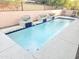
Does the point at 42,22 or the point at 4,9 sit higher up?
the point at 4,9

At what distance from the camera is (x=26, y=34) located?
Answer: 549 cm

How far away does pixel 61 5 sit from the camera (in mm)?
12484

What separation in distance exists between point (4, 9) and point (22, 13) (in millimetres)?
1369

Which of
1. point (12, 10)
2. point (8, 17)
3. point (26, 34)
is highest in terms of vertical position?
point (12, 10)

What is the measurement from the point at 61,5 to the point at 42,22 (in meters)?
6.05

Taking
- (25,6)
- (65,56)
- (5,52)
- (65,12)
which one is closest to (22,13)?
(25,6)

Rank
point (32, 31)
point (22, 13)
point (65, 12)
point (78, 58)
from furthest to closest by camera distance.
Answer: point (65, 12) → point (22, 13) → point (32, 31) → point (78, 58)

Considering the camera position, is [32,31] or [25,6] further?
[25,6]

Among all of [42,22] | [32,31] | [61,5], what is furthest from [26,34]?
[61,5]

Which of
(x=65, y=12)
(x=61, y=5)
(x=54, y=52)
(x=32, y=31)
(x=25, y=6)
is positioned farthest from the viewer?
(x=61, y=5)

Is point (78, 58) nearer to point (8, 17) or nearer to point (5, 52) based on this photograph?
point (5, 52)

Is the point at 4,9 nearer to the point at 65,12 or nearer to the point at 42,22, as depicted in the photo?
the point at 42,22

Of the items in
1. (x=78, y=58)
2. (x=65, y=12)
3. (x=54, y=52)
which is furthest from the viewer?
(x=65, y=12)

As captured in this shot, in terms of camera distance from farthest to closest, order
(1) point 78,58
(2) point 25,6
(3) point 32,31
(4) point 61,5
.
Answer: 1. (4) point 61,5
2. (2) point 25,6
3. (3) point 32,31
4. (1) point 78,58
